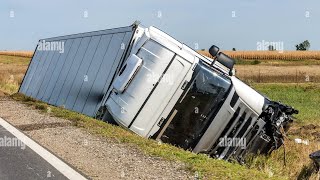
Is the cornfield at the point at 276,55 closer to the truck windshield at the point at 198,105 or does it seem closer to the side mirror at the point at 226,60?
the side mirror at the point at 226,60

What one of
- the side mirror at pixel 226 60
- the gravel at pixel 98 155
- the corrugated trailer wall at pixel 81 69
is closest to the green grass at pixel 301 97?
the corrugated trailer wall at pixel 81 69

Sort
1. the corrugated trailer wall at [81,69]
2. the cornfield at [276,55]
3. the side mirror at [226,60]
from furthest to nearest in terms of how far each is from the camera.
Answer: the cornfield at [276,55], the corrugated trailer wall at [81,69], the side mirror at [226,60]

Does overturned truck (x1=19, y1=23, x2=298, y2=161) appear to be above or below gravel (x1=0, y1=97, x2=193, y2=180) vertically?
above

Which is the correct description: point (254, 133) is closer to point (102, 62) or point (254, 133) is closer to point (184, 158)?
point (184, 158)

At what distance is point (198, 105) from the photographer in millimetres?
10547

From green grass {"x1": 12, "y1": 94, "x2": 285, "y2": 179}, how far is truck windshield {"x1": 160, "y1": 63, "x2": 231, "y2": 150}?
0.61 meters

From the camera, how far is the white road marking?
709 cm

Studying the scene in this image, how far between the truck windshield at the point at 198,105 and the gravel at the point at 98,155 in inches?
53.2

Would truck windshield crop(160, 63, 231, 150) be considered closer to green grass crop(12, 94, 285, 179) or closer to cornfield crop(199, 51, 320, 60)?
green grass crop(12, 94, 285, 179)

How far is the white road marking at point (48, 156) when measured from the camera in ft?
23.3

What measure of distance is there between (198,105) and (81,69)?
22.4ft

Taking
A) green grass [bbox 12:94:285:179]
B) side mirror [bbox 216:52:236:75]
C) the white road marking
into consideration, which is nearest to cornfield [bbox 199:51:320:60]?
green grass [bbox 12:94:285:179]

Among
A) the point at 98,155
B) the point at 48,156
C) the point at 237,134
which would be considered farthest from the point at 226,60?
the point at 48,156

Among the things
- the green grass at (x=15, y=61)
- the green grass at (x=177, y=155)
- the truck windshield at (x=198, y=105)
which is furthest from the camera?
the green grass at (x=15, y=61)
